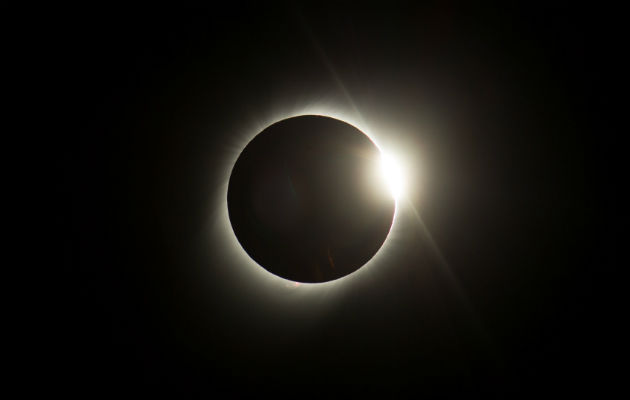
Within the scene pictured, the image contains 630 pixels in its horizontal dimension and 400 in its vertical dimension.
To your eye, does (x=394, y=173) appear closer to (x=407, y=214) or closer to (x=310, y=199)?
(x=407, y=214)

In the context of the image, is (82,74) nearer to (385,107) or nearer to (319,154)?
(319,154)

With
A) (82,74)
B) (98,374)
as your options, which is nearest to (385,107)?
(82,74)
